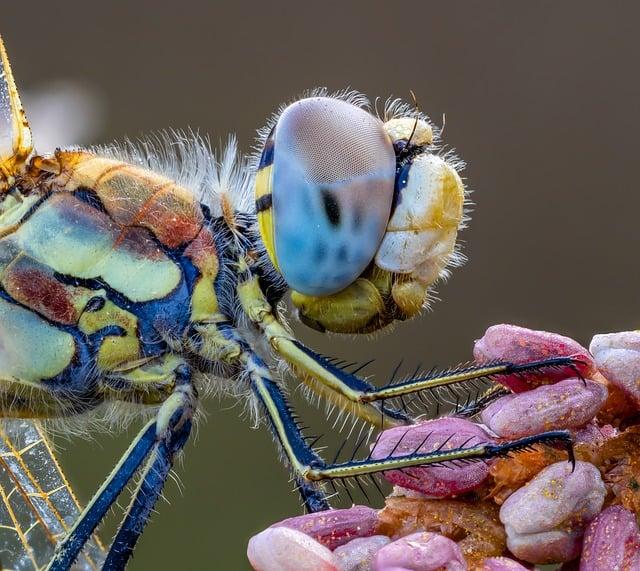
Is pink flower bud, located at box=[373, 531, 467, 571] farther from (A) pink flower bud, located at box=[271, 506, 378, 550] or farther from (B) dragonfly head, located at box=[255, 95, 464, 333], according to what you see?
(B) dragonfly head, located at box=[255, 95, 464, 333]

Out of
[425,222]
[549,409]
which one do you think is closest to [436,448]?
[549,409]

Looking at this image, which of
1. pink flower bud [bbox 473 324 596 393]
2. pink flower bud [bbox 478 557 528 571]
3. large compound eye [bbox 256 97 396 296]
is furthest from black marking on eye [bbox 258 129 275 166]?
pink flower bud [bbox 478 557 528 571]

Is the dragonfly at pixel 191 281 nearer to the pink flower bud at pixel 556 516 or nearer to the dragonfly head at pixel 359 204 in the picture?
the dragonfly head at pixel 359 204

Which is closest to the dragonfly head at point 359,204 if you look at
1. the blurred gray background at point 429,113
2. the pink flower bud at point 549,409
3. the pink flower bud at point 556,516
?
the pink flower bud at point 549,409

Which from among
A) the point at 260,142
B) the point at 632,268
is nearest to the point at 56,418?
the point at 260,142

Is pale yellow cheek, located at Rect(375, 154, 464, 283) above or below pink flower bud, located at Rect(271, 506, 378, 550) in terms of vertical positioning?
above

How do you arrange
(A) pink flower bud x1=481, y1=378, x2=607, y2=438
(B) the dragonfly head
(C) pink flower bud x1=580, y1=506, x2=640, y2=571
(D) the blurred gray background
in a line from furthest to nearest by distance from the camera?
(D) the blurred gray background, (B) the dragonfly head, (A) pink flower bud x1=481, y1=378, x2=607, y2=438, (C) pink flower bud x1=580, y1=506, x2=640, y2=571

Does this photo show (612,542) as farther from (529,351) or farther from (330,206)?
(330,206)
